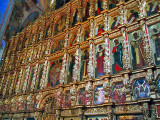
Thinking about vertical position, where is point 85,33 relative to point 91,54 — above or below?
above

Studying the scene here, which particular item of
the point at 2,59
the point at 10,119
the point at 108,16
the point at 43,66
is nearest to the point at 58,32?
the point at 43,66

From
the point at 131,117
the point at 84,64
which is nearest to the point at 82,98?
the point at 84,64

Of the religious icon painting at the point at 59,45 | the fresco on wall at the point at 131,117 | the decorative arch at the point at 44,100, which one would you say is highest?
the religious icon painting at the point at 59,45

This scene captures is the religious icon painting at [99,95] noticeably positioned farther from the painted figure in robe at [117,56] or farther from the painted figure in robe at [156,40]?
the painted figure in robe at [156,40]

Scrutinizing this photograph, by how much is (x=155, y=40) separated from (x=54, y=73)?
7443mm

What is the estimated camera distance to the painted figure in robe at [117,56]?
8617 millimetres

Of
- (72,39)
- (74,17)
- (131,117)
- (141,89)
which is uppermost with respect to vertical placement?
(74,17)

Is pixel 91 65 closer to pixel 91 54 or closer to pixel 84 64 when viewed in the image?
pixel 91 54

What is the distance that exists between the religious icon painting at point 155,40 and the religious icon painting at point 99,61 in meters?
2.98

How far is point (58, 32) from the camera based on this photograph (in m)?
13.8

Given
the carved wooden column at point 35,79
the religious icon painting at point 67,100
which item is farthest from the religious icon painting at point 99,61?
the carved wooden column at point 35,79

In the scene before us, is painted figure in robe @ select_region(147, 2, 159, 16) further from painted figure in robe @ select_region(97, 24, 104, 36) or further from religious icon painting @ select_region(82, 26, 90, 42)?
religious icon painting @ select_region(82, 26, 90, 42)

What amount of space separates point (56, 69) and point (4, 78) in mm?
8549

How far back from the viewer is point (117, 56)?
8938mm
